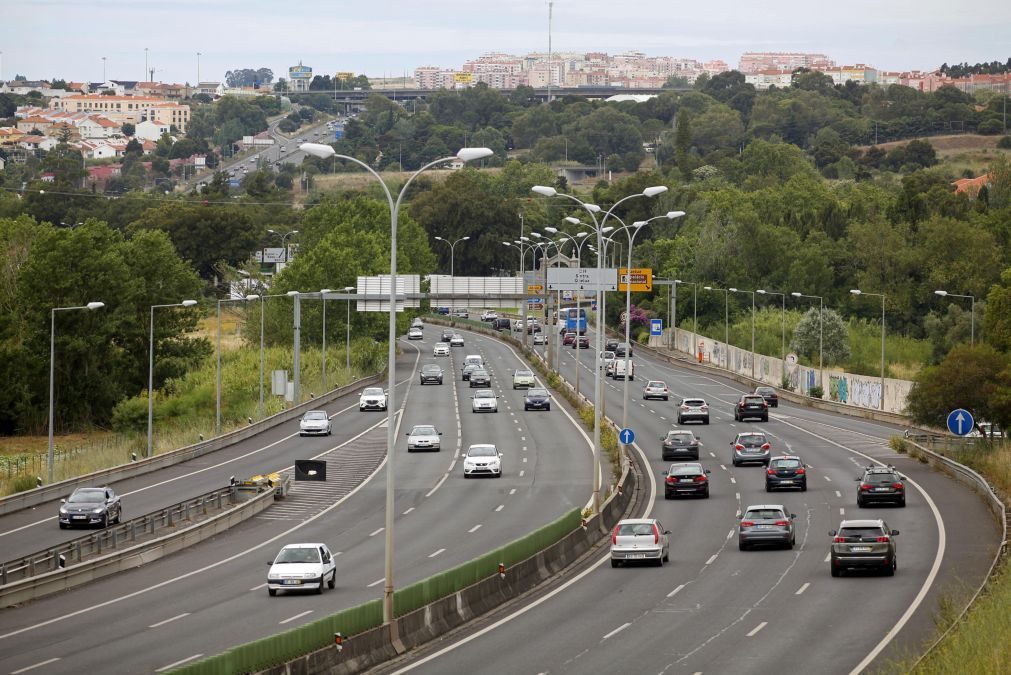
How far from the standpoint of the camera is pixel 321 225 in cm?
17262

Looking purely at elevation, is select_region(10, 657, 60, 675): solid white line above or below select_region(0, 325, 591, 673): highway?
above

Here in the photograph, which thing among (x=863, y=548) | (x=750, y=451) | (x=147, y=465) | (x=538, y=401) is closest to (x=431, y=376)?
(x=538, y=401)

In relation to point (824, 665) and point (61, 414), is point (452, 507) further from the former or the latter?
point (61, 414)

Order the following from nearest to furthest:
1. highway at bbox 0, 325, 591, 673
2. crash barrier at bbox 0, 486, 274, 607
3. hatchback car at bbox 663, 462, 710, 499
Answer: highway at bbox 0, 325, 591, 673, crash barrier at bbox 0, 486, 274, 607, hatchback car at bbox 663, 462, 710, 499

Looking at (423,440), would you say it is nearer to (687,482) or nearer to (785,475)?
(687,482)

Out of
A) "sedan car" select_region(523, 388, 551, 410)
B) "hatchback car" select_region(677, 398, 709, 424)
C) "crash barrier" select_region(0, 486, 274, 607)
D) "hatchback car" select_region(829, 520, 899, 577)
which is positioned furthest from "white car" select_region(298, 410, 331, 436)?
"hatchback car" select_region(829, 520, 899, 577)

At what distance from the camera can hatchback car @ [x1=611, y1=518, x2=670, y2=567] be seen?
4206cm

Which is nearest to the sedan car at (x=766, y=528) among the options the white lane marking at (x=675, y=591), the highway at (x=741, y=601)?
the highway at (x=741, y=601)

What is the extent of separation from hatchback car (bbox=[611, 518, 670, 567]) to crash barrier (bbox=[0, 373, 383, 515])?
2578 cm

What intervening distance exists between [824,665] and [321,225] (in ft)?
484

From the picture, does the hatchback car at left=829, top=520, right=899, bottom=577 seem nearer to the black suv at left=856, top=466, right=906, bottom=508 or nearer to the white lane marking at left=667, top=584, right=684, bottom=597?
the white lane marking at left=667, top=584, right=684, bottom=597

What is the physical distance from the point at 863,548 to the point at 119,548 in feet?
74.5

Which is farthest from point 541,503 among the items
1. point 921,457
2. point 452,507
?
point 921,457

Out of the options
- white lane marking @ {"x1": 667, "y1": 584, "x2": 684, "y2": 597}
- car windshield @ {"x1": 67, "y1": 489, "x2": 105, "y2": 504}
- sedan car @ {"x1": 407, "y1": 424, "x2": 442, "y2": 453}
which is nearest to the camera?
white lane marking @ {"x1": 667, "y1": 584, "x2": 684, "y2": 597}
